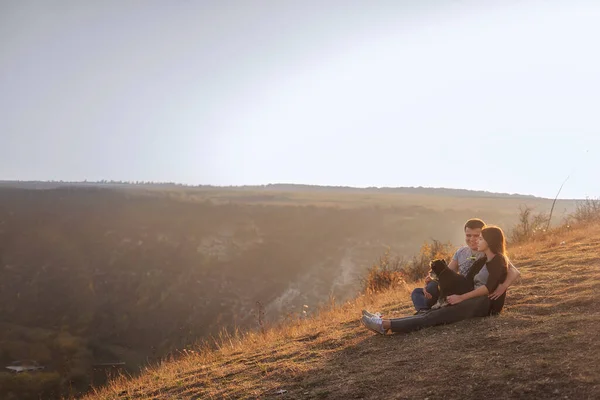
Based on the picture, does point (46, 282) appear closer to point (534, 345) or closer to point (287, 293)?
point (287, 293)

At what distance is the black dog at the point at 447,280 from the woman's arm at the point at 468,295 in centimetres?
8

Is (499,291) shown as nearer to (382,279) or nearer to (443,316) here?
(443,316)

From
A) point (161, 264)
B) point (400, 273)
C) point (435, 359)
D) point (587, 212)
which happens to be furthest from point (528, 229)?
point (161, 264)

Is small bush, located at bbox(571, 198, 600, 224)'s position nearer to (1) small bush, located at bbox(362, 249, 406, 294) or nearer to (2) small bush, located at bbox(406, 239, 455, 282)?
(2) small bush, located at bbox(406, 239, 455, 282)

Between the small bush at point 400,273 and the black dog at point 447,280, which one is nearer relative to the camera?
the black dog at point 447,280

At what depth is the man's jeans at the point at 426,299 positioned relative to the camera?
6531 mm

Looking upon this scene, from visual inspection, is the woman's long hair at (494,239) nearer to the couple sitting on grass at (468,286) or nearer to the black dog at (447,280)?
the couple sitting on grass at (468,286)

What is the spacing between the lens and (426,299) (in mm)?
6629

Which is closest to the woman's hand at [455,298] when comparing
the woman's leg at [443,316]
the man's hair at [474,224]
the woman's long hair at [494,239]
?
the woman's leg at [443,316]

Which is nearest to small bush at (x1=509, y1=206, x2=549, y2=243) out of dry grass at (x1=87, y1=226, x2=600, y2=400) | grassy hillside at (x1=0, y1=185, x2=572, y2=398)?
dry grass at (x1=87, y1=226, x2=600, y2=400)

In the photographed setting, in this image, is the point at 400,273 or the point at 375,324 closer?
the point at 375,324

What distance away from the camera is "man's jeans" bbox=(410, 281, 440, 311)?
21.4 ft

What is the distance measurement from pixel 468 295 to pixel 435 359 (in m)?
1.26

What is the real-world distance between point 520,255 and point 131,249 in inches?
2113
